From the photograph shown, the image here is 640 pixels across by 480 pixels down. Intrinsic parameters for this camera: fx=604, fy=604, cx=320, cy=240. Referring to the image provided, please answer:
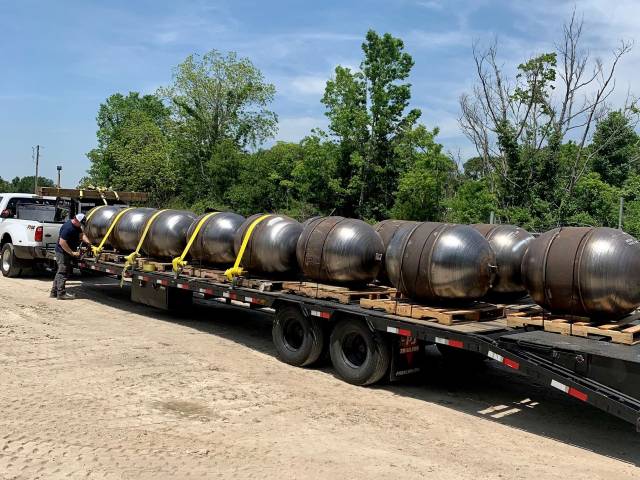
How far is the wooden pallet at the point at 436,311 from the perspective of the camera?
7.07 metres

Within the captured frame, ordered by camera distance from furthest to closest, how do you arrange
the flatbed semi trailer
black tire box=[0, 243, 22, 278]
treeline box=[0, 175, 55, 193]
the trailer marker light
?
treeline box=[0, 175, 55, 193] < black tire box=[0, 243, 22, 278] < the trailer marker light < the flatbed semi trailer

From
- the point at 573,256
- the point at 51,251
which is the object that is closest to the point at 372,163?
the point at 51,251

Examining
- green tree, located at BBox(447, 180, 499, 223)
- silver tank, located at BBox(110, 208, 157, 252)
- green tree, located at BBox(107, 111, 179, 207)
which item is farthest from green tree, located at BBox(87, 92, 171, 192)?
silver tank, located at BBox(110, 208, 157, 252)

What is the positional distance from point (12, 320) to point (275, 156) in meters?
31.1

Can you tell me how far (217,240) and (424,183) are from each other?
17.7m

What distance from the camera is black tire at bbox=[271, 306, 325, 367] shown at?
827cm

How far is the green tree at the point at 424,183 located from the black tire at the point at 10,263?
16436 mm

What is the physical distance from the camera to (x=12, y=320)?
419 inches

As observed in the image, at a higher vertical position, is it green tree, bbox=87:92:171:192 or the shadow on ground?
green tree, bbox=87:92:171:192

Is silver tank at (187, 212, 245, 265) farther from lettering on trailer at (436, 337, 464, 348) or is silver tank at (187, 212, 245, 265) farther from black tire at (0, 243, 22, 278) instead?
black tire at (0, 243, 22, 278)

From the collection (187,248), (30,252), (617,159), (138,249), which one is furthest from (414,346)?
(617,159)

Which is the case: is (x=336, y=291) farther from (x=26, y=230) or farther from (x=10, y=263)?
(x=10, y=263)

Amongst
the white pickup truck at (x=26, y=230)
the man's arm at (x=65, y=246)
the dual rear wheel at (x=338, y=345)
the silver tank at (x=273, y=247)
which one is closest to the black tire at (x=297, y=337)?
the dual rear wheel at (x=338, y=345)

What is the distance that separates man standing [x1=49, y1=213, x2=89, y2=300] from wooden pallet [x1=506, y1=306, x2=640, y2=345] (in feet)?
A: 32.2
